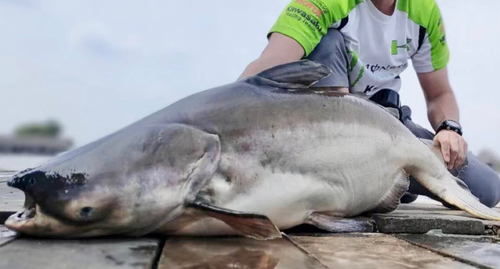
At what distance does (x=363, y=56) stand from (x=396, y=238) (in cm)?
112

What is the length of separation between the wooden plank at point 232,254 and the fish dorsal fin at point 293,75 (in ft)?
1.53

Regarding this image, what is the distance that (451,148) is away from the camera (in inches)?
91.3

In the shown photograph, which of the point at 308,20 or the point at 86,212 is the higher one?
the point at 308,20

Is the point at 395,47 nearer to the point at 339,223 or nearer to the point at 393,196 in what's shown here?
the point at 393,196

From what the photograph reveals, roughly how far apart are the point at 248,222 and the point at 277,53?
3.27 feet

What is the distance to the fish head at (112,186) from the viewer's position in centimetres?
139

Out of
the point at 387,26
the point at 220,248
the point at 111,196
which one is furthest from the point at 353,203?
the point at 387,26

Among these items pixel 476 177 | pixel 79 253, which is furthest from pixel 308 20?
pixel 79 253

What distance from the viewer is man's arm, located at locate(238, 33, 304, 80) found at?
2.14 m

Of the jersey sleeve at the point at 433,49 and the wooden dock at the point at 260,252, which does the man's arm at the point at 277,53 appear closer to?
the wooden dock at the point at 260,252

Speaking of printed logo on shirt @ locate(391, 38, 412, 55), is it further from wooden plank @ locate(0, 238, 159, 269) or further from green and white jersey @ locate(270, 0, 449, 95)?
wooden plank @ locate(0, 238, 159, 269)

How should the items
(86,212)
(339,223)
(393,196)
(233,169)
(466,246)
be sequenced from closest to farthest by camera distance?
(86,212) < (233,169) < (466,246) < (339,223) < (393,196)

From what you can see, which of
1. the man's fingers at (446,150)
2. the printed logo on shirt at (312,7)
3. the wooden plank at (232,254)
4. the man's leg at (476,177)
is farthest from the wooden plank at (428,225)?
the man's leg at (476,177)

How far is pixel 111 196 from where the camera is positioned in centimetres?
139
